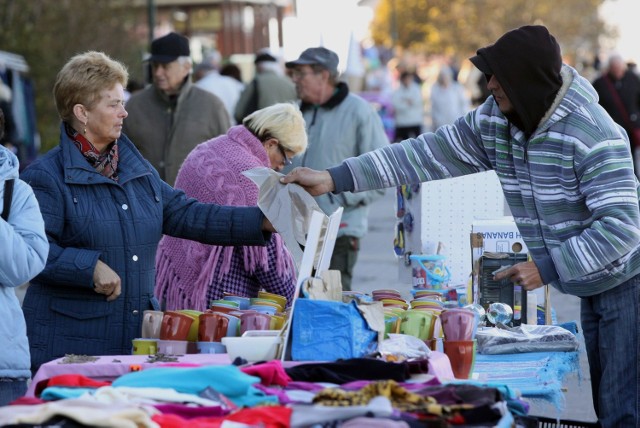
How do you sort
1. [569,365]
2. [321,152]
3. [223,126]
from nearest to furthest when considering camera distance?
1. [569,365]
2. [321,152]
3. [223,126]

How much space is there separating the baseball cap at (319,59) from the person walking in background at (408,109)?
1635 centimetres

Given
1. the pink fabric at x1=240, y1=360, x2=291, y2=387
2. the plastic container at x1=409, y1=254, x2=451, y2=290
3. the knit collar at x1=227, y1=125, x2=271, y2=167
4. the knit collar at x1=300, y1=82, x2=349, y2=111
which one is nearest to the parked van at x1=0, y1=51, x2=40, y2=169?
the knit collar at x1=300, y1=82, x2=349, y2=111

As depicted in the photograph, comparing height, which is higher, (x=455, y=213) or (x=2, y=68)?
(x=2, y=68)

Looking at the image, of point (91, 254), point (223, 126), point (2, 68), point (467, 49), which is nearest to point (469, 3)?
point (467, 49)

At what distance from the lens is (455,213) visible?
6.22 m

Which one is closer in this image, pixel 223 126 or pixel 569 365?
pixel 569 365

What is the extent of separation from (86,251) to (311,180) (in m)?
0.89

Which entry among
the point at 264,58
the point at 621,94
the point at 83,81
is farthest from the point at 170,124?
the point at 621,94

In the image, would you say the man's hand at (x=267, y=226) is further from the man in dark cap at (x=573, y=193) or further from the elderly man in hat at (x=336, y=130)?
the elderly man in hat at (x=336, y=130)

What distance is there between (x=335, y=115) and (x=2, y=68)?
932 cm

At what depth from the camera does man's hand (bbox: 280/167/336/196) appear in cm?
461

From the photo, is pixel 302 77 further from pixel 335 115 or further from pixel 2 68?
pixel 2 68

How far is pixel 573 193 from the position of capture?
4199 millimetres

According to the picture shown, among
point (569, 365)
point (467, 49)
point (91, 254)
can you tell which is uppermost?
point (467, 49)
